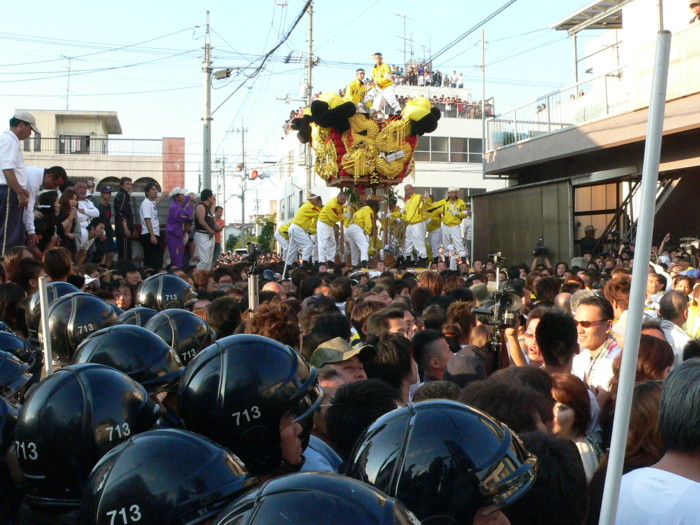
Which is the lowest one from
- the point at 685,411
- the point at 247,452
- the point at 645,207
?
the point at 247,452

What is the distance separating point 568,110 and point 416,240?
19.2 ft

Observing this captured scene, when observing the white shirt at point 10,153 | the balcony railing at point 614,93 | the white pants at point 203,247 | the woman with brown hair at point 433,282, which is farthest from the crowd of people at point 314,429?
the balcony railing at point 614,93

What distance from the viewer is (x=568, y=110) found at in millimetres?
24016

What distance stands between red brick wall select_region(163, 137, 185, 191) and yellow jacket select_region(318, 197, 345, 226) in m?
20.2

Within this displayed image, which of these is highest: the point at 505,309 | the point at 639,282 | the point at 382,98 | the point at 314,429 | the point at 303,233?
the point at 382,98

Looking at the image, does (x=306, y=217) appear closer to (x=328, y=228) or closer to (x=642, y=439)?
(x=328, y=228)

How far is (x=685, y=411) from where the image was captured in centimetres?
267

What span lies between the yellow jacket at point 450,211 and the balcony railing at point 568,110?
12.3 feet

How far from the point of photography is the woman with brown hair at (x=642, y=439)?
10.4ft

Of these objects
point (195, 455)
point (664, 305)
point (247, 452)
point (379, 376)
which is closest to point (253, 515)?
point (195, 455)

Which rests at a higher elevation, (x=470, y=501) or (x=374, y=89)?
(x=374, y=89)

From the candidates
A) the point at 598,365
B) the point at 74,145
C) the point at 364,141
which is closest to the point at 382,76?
the point at 364,141

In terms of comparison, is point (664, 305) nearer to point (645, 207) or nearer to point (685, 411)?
point (685, 411)

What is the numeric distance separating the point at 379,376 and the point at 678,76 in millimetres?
16925
